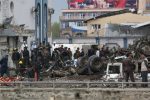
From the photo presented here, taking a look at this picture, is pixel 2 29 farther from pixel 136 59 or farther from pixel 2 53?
pixel 136 59

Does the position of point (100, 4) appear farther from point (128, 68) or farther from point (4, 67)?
point (128, 68)

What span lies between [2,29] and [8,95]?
1403 cm

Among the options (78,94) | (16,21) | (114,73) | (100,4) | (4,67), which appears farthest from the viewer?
(100,4)

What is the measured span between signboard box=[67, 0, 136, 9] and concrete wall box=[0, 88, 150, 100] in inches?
4437

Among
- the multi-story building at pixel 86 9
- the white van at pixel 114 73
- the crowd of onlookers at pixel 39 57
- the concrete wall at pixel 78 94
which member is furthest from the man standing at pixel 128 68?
the multi-story building at pixel 86 9

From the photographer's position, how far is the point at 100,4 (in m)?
143

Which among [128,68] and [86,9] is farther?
[86,9]

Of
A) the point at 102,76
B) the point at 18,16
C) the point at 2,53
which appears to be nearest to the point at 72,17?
the point at 18,16

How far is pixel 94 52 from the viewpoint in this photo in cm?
3216

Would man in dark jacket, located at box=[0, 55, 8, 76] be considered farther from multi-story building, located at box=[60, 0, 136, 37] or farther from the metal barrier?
multi-story building, located at box=[60, 0, 136, 37]

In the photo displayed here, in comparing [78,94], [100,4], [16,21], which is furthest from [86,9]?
[78,94]

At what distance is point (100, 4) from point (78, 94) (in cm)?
12031

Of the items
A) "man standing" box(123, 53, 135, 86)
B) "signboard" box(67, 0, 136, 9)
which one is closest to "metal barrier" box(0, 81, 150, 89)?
"man standing" box(123, 53, 135, 86)

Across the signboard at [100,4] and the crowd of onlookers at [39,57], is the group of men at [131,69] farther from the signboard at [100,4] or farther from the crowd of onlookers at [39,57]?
the signboard at [100,4]
